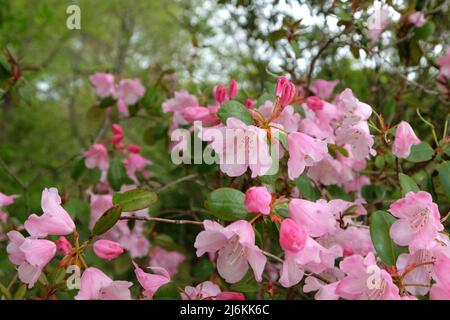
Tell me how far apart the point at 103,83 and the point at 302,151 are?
119 cm

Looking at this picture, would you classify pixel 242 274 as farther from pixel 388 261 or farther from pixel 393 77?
pixel 393 77

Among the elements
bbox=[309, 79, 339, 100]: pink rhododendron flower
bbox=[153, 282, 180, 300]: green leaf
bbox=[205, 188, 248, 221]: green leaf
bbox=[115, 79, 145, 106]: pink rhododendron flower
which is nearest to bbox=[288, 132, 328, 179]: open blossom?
bbox=[205, 188, 248, 221]: green leaf

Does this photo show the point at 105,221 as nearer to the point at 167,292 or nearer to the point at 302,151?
the point at 167,292

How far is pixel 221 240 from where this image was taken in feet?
3.15

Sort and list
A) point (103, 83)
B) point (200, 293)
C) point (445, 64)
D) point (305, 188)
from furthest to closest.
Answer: point (103, 83)
point (445, 64)
point (305, 188)
point (200, 293)

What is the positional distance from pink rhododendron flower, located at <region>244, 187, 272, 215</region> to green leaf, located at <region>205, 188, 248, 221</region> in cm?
5

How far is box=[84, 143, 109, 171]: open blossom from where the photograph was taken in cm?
183

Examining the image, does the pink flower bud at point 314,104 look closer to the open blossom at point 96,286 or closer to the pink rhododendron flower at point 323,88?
the pink rhododendron flower at point 323,88

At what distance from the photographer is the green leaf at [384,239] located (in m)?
0.99

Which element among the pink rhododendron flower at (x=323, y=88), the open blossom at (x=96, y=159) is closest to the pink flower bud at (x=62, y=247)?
the open blossom at (x=96, y=159)

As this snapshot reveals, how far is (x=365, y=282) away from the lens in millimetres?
895

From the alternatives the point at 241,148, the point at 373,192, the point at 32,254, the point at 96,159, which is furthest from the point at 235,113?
the point at 96,159

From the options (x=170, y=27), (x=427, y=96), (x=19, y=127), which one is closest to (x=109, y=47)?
(x=170, y=27)

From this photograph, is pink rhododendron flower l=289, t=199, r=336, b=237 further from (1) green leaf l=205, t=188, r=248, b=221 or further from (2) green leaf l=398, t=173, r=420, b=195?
(2) green leaf l=398, t=173, r=420, b=195
